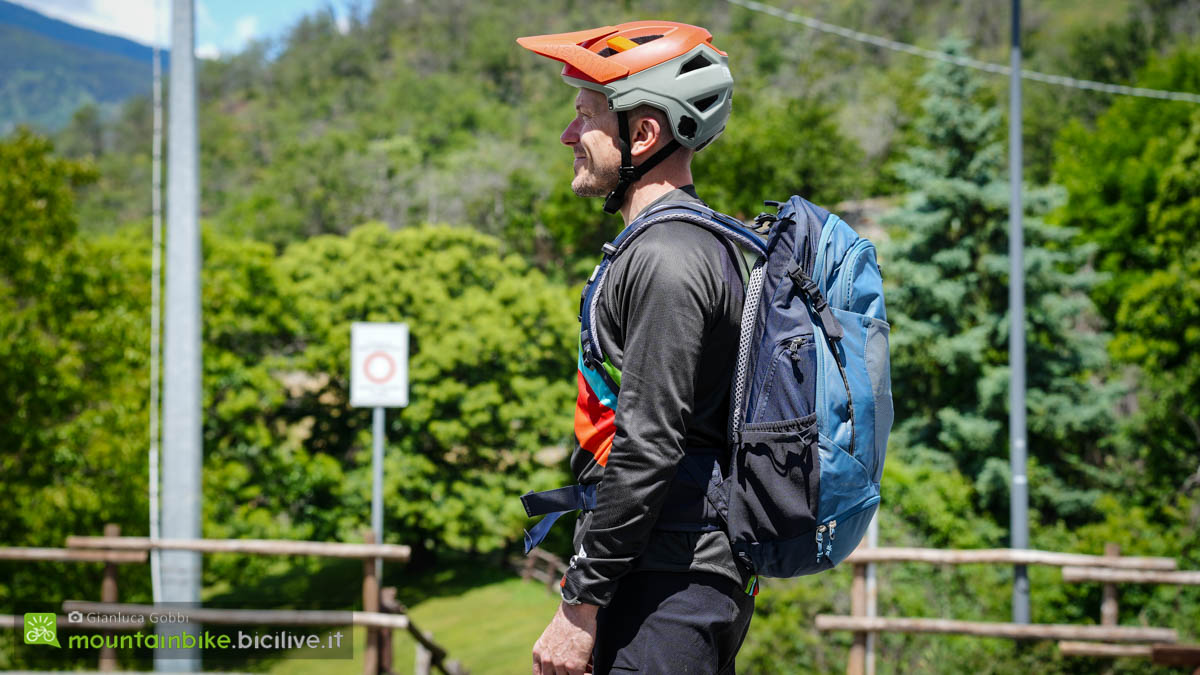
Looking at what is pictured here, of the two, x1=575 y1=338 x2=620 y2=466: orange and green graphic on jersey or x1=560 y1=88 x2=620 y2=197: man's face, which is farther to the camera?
x1=560 y1=88 x2=620 y2=197: man's face

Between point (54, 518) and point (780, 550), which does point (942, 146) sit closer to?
point (54, 518)

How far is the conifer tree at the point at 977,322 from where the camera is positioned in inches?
842

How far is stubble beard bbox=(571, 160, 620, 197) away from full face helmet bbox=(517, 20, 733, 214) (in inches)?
0.7

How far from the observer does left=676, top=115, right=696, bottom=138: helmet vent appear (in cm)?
217

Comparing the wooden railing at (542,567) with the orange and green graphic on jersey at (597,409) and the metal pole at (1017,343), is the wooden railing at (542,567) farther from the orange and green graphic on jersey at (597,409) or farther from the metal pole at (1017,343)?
the orange and green graphic on jersey at (597,409)

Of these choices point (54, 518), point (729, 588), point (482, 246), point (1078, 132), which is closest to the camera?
point (729, 588)

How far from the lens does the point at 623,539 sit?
1883 millimetres

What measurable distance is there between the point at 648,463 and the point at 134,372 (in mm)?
16879

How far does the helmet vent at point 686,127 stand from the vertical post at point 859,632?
573 centimetres

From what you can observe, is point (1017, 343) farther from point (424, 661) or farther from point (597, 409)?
point (597, 409)

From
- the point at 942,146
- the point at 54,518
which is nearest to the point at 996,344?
the point at 942,146

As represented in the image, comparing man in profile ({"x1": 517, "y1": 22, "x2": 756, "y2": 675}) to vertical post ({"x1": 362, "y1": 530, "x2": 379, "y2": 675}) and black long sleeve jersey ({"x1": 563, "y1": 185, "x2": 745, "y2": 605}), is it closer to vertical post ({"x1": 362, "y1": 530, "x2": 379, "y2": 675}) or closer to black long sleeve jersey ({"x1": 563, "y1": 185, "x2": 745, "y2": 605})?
black long sleeve jersey ({"x1": 563, "y1": 185, "x2": 745, "y2": 605})

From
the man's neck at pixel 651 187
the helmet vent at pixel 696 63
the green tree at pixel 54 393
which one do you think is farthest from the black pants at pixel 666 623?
the green tree at pixel 54 393

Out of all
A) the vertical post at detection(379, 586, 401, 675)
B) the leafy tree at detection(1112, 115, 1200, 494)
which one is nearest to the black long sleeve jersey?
the vertical post at detection(379, 586, 401, 675)
